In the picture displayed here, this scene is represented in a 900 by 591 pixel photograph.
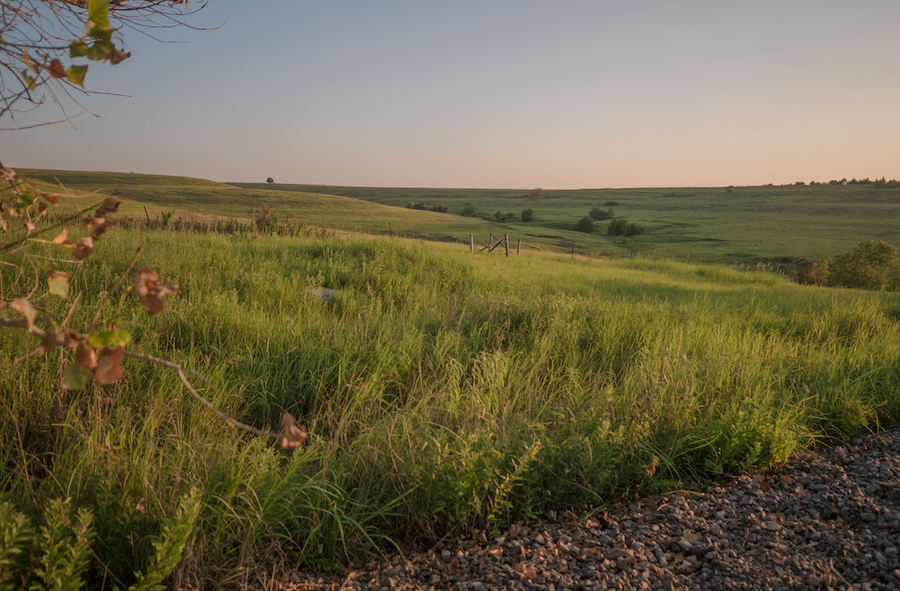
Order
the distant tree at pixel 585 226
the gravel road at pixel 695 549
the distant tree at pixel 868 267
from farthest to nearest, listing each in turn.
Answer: the distant tree at pixel 585 226 < the distant tree at pixel 868 267 < the gravel road at pixel 695 549

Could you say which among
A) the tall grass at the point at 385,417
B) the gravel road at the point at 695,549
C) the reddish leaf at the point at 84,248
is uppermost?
the reddish leaf at the point at 84,248

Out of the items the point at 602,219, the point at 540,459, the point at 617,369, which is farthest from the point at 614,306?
the point at 602,219

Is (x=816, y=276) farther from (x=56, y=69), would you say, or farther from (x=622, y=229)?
(x=56, y=69)

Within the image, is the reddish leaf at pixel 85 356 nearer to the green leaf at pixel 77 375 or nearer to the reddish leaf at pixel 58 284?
the green leaf at pixel 77 375

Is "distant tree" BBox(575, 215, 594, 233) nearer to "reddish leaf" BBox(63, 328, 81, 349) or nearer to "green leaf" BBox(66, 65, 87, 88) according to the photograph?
"green leaf" BBox(66, 65, 87, 88)

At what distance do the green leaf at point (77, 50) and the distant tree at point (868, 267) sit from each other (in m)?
28.6

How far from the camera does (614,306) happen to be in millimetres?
7570

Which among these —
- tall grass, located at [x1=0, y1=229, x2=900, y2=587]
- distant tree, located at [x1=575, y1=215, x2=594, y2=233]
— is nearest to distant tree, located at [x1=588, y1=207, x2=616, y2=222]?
distant tree, located at [x1=575, y1=215, x2=594, y2=233]

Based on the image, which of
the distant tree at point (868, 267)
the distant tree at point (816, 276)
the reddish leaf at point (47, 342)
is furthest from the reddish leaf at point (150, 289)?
the distant tree at point (816, 276)

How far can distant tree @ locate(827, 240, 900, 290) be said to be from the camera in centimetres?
2281

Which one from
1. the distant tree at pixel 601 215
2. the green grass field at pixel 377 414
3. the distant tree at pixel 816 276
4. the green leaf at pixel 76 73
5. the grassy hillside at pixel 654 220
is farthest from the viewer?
the distant tree at pixel 601 215

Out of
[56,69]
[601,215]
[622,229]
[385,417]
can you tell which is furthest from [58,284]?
[601,215]

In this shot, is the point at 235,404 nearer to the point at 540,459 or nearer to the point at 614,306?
the point at 540,459

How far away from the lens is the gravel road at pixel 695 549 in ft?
7.55
